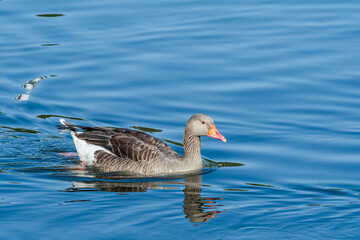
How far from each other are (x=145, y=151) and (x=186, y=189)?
174 centimetres

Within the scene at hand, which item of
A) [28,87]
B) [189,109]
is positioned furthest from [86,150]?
[28,87]

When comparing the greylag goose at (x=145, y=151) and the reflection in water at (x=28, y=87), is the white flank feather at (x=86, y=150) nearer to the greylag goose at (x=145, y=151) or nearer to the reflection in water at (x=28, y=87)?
the greylag goose at (x=145, y=151)

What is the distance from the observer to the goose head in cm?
1583

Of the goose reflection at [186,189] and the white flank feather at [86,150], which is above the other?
the white flank feather at [86,150]

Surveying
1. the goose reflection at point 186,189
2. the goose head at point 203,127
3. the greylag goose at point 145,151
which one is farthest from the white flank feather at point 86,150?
the goose head at point 203,127

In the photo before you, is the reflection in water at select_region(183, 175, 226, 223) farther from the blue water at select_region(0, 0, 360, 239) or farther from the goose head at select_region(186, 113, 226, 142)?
the goose head at select_region(186, 113, 226, 142)

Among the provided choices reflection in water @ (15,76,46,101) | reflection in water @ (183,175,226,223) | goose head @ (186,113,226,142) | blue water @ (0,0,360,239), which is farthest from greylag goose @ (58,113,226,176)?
reflection in water @ (15,76,46,101)

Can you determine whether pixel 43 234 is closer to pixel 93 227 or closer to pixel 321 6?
pixel 93 227

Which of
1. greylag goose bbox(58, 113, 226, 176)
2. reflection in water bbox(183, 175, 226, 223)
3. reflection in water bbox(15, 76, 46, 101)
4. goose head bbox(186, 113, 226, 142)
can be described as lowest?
reflection in water bbox(183, 175, 226, 223)

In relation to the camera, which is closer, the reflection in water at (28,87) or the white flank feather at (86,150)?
the white flank feather at (86,150)

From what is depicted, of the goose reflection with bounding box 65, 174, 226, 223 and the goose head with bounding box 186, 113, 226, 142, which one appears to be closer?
the goose reflection with bounding box 65, 174, 226, 223

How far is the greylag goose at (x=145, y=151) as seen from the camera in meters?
15.8

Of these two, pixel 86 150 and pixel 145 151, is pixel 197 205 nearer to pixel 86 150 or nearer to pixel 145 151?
pixel 145 151

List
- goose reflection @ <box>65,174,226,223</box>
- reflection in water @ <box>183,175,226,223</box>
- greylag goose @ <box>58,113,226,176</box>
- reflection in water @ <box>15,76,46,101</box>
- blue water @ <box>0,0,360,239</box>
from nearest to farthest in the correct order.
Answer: blue water @ <box>0,0,360,239</box> → reflection in water @ <box>183,175,226,223</box> → goose reflection @ <box>65,174,226,223</box> → greylag goose @ <box>58,113,226,176</box> → reflection in water @ <box>15,76,46,101</box>
